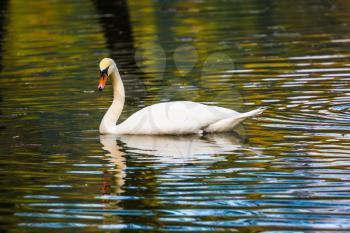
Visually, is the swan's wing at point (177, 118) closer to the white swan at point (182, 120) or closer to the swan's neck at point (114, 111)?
the white swan at point (182, 120)

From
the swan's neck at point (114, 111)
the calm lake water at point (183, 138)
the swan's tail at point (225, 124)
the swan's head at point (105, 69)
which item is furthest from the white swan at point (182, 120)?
the swan's head at point (105, 69)

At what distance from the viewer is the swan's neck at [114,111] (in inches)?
516

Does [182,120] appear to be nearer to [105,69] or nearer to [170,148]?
[170,148]

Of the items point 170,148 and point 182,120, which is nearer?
point 170,148

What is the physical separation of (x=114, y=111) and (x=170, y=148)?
1.59m

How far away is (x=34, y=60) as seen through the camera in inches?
832

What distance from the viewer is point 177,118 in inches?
500

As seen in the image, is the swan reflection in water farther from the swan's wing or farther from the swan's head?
the swan's head

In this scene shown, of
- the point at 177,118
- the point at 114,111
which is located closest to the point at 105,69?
the point at 114,111

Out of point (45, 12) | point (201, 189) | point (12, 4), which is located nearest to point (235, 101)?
point (201, 189)

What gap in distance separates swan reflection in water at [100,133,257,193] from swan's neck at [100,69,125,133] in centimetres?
13

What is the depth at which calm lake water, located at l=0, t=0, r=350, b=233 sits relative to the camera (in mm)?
8984

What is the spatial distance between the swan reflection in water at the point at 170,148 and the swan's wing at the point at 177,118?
4.0 inches

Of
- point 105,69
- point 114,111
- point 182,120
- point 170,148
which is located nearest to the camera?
point 170,148
